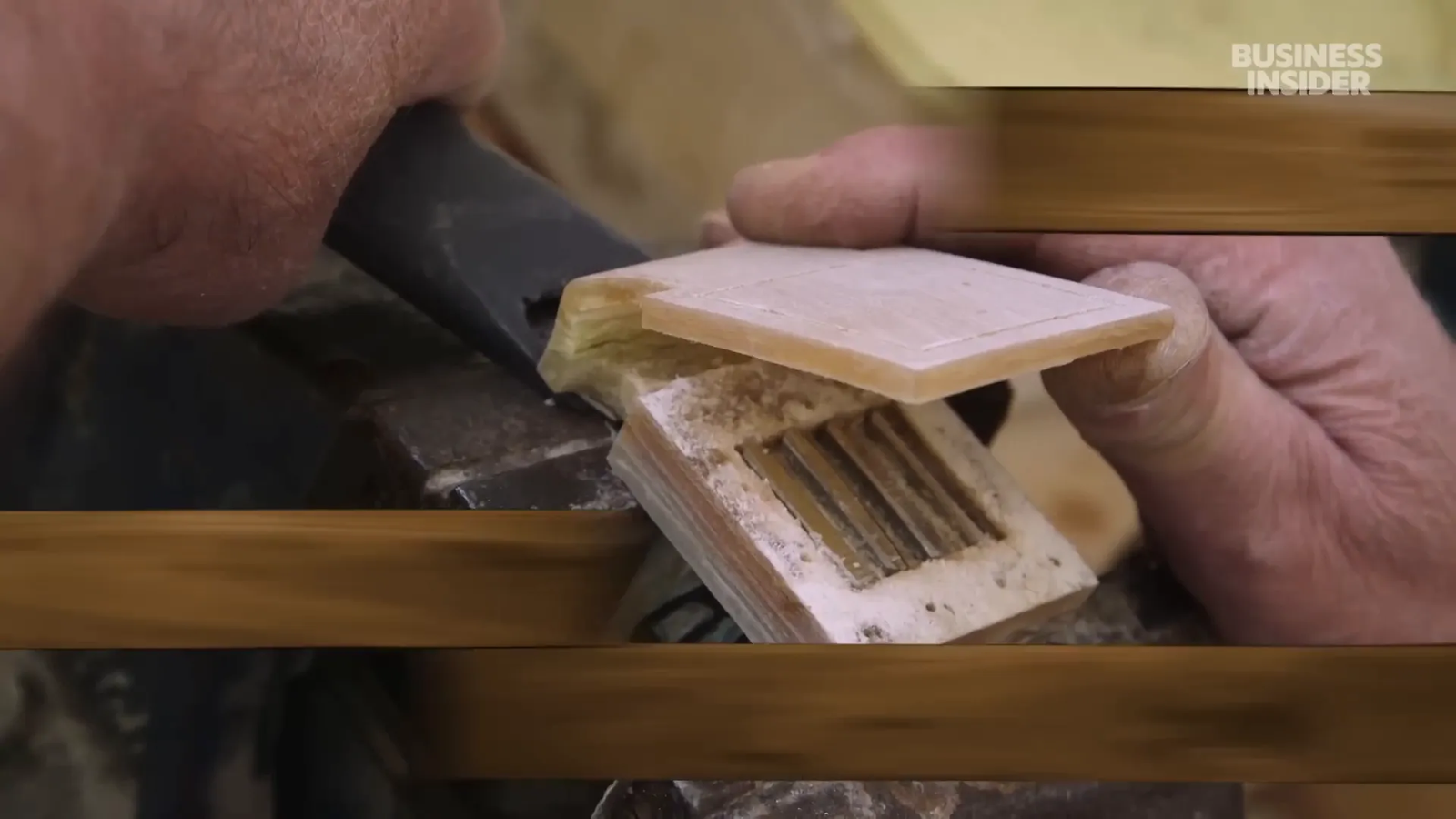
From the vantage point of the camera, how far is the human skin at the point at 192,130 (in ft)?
1.25

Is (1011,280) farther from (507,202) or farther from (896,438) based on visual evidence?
(507,202)

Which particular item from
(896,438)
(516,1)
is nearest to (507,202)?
(516,1)

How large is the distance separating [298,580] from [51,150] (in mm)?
184

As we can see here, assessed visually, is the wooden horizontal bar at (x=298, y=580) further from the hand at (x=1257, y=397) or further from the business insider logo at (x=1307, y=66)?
the business insider logo at (x=1307, y=66)

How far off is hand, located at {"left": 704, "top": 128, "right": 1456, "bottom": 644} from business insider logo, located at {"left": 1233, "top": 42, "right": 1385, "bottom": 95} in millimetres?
67

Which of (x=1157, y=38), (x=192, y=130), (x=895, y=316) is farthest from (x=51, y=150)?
(x=1157, y=38)

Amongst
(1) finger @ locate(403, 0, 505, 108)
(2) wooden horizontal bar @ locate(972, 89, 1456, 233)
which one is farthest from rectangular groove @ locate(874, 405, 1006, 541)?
(1) finger @ locate(403, 0, 505, 108)

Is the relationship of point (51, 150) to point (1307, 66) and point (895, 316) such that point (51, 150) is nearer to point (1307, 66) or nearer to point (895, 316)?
point (895, 316)

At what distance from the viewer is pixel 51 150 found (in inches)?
15.0

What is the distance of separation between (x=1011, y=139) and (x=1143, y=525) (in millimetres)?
211

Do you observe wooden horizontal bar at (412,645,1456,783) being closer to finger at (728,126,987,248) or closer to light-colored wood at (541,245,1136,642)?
light-colored wood at (541,245,1136,642)

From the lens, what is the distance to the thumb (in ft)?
1.46

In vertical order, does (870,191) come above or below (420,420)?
above

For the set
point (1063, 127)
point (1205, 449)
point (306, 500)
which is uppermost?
point (1063, 127)
